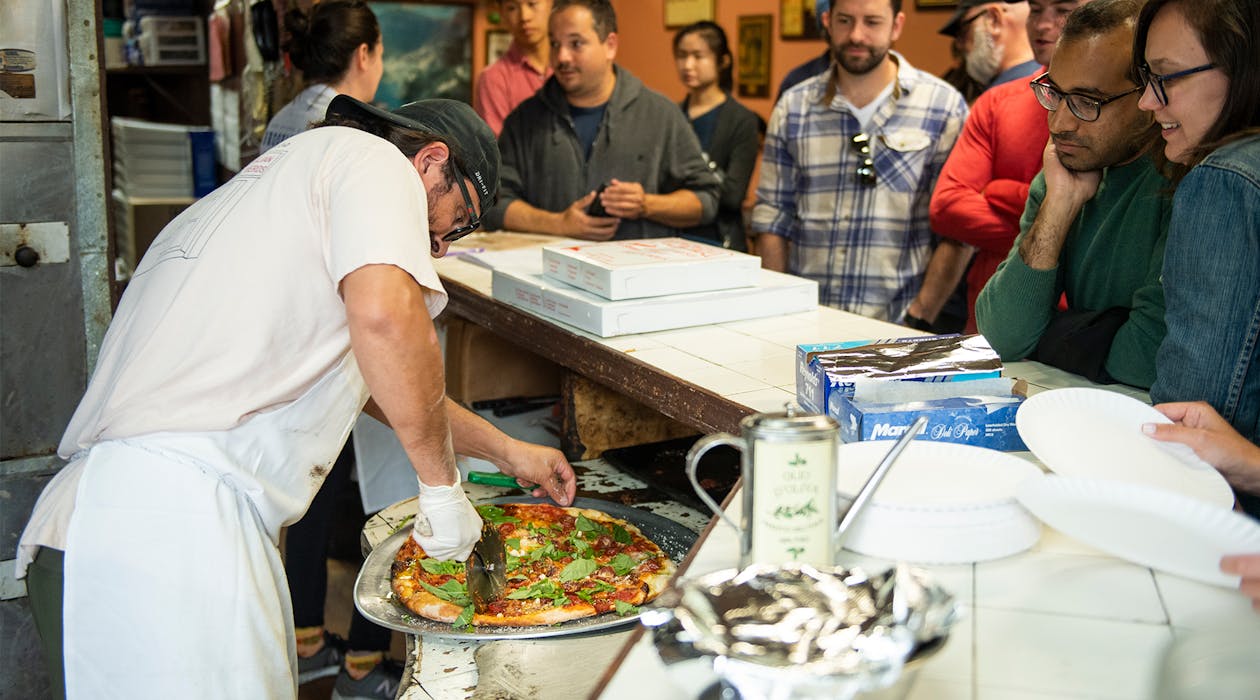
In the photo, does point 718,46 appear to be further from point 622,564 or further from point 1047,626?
point 1047,626

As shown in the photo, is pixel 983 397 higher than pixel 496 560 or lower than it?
higher

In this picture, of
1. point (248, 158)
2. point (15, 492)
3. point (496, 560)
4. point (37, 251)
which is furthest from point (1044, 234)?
point (248, 158)

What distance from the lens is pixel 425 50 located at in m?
8.19

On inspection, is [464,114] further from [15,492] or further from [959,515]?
[15,492]

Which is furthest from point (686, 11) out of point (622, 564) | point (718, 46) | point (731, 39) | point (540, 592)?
point (540, 592)

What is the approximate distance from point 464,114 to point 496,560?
2.63ft

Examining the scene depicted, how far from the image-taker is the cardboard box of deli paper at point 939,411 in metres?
1.60

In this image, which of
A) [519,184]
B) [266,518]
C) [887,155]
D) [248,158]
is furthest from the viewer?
[248,158]

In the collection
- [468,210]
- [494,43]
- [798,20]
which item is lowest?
[468,210]

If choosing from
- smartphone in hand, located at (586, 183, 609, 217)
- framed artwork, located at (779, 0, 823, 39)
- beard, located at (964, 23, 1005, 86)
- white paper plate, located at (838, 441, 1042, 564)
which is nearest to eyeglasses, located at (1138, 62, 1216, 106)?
white paper plate, located at (838, 441, 1042, 564)

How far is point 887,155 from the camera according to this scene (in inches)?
148

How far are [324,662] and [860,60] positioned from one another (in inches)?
102

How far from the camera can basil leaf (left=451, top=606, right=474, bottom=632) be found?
6.15ft

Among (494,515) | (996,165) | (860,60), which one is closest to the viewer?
(494,515)
